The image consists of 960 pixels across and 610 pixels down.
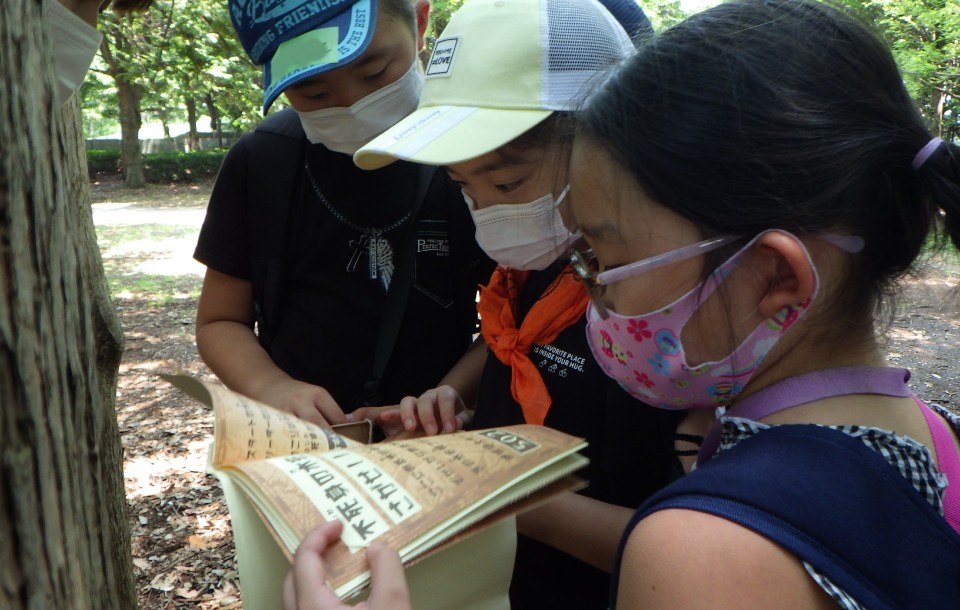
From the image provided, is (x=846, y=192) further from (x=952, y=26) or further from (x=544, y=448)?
(x=952, y=26)

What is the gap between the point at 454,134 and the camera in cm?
140

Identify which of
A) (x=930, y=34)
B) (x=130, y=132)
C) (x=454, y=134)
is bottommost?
(x=454, y=134)

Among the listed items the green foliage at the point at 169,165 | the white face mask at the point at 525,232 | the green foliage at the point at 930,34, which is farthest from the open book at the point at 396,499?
the green foliage at the point at 169,165

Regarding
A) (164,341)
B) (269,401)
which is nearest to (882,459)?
(269,401)

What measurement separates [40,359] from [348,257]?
3.96ft

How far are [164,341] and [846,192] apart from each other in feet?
21.2

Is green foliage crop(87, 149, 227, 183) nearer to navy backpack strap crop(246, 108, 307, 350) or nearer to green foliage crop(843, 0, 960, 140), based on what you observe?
green foliage crop(843, 0, 960, 140)

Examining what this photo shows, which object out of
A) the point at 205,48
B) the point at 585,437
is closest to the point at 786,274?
the point at 585,437

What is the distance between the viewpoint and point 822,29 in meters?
1.02

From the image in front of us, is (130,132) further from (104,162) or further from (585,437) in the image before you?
(585,437)

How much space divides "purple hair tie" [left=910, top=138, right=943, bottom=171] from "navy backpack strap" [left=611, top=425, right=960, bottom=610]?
398 mm

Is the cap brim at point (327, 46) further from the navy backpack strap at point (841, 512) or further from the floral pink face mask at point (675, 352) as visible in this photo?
the navy backpack strap at point (841, 512)

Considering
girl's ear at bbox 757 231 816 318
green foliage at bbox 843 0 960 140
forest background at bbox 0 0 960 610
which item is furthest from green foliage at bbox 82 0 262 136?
girl's ear at bbox 757 231 816 318

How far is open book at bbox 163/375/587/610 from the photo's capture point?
3.00 feet
